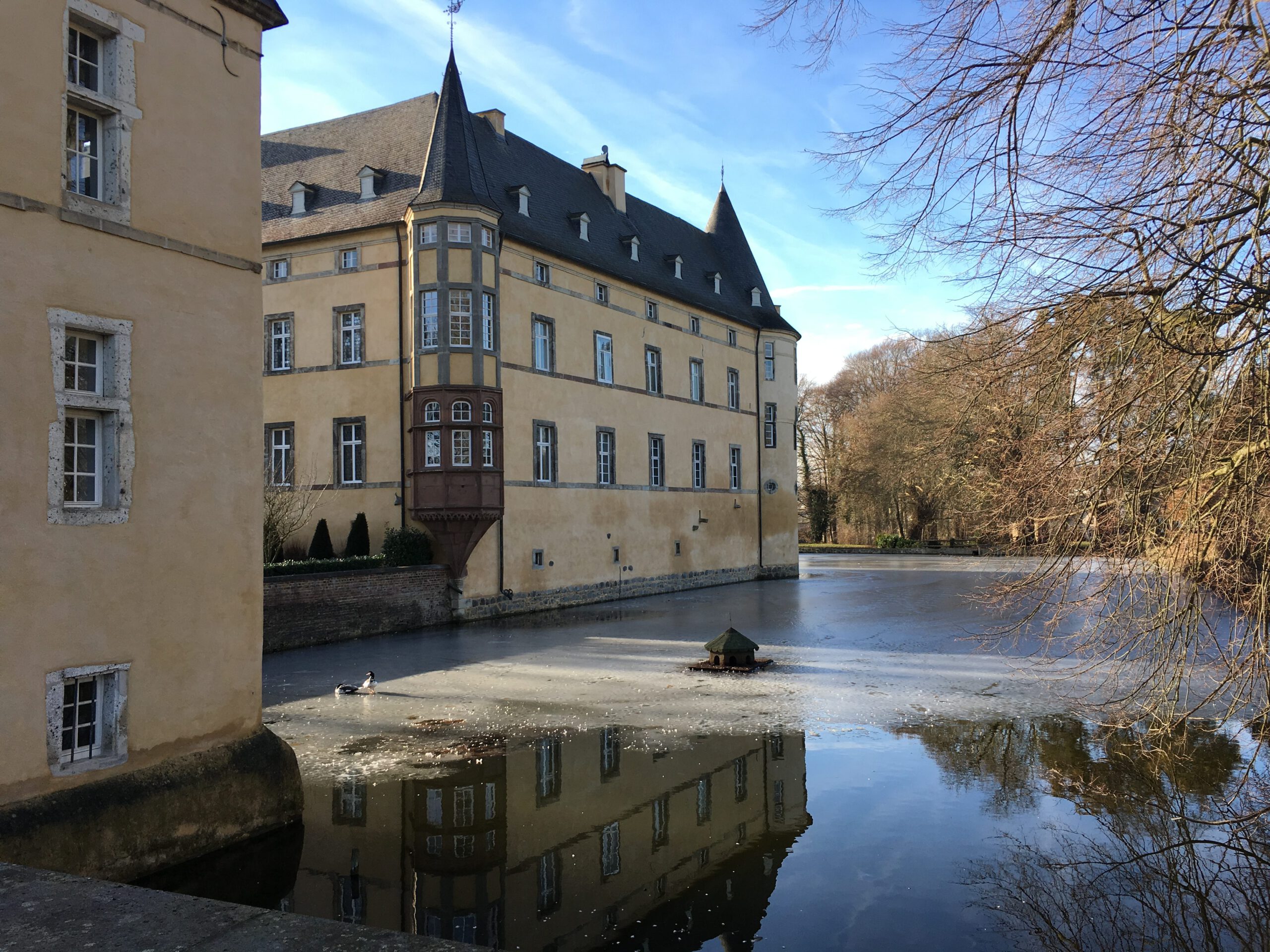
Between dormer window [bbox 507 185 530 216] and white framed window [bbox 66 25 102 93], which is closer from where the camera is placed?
white framed window [bbox 66 25 102 93]

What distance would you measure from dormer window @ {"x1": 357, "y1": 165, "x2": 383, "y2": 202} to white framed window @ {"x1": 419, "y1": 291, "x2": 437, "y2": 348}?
384 centimetres

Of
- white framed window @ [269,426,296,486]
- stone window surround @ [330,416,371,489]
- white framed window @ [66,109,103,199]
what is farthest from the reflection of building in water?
white framed window @ [269,426,296,486]

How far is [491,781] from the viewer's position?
8.87m

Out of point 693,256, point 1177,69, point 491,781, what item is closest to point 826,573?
point 693,256

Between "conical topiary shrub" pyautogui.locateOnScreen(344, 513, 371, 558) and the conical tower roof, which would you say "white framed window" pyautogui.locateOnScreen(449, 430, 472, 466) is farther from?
the conical tower roof

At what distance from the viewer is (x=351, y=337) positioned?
24.2 metres

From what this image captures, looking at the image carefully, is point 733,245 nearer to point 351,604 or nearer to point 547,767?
point 351,604

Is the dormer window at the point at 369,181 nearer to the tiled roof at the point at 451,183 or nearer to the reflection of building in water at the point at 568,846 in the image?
the tiled roof at the point at 451,183

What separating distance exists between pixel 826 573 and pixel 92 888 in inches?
1418

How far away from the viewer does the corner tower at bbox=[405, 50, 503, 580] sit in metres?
22.1

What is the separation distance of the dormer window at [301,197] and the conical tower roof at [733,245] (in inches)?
726

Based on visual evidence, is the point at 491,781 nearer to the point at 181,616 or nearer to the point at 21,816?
the point at 181,616

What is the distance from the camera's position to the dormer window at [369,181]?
80.2 feet

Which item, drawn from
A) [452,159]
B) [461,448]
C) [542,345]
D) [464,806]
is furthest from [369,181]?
[464,806]
